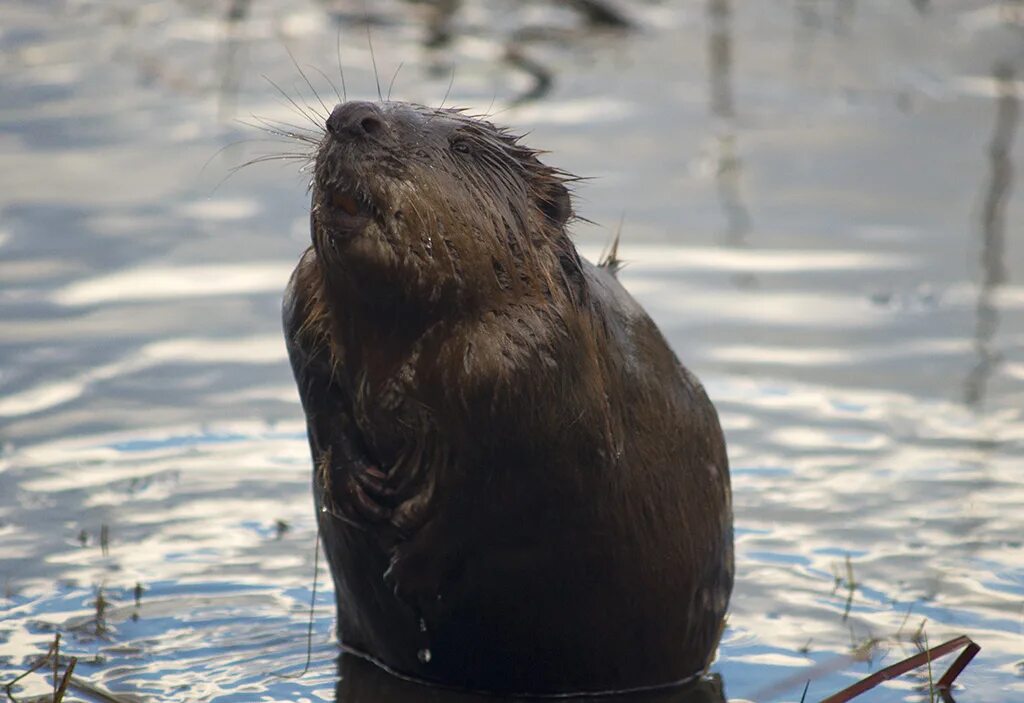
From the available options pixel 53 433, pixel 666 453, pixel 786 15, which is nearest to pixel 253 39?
pixel 786 15

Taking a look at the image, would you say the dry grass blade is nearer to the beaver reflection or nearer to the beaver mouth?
the beaver reflection

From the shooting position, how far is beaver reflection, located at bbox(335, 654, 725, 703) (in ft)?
14.1

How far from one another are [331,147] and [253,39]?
23.1 feet

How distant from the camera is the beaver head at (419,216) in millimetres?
3643

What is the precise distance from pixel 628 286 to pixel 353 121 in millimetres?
3705

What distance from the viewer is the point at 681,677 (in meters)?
4.44

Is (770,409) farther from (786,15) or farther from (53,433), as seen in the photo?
(786,15)

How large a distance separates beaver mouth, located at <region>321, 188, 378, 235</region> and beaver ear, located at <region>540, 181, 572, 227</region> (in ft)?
1.45

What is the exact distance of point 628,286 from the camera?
7.27m

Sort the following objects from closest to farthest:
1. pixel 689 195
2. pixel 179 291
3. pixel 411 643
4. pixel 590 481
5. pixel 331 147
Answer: pixel 331 147 < pixel 590 481 < pixel 411 643 < pixel 179 291 < pixel 689 195

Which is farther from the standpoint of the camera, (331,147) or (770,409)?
(770,409)

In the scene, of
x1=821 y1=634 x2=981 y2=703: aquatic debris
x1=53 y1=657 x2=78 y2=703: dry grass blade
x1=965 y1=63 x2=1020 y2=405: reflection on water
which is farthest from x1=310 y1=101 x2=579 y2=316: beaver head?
x1=965 y1=63 x2=1020 y2=405: reflection on water

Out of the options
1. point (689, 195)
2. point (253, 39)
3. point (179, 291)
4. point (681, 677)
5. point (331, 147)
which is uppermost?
point (253, 39)

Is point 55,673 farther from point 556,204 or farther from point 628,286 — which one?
point 628,286
